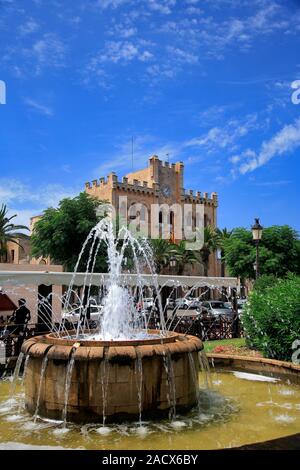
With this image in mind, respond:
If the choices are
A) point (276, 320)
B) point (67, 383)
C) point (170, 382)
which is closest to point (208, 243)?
point (276, 320)

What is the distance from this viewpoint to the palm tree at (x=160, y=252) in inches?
1822

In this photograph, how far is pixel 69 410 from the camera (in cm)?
621

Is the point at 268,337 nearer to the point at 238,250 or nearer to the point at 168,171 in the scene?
the point at 238,250

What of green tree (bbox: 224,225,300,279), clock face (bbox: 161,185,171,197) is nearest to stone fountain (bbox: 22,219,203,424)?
green tree (bbox: 224,225,300,279)

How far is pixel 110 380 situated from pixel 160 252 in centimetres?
4031

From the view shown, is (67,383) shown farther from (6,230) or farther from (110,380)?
(6,230)

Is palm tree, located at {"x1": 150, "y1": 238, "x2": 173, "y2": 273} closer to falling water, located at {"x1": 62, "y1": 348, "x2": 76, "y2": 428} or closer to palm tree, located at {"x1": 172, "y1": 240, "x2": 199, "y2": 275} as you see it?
palm tree, located at {"x1": 172, "y1": 240, "x2": 199, "y2": 275}

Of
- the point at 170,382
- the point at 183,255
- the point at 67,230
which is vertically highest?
the point at 67,230

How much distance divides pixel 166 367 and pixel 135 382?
472mm

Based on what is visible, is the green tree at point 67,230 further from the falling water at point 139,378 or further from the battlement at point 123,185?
the falling water at point 139,378

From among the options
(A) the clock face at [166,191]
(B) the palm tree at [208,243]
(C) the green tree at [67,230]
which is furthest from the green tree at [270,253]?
(A) the clock face at [166,191]

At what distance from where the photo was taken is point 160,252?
4638 centimetres
